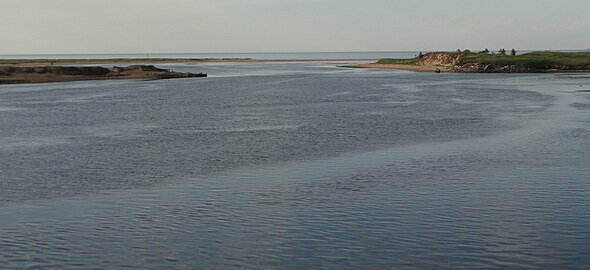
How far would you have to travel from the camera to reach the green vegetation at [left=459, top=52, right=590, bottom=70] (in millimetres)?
153875

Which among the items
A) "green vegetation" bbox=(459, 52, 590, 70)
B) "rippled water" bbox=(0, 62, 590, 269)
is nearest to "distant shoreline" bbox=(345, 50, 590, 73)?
"green vegetation" bbox=(459, 52, 590, 70)

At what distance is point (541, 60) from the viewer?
15850 cm

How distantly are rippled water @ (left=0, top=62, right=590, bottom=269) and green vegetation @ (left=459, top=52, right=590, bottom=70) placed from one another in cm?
10865

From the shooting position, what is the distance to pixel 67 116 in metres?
61.1

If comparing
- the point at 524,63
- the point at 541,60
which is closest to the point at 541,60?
the point at 541,60

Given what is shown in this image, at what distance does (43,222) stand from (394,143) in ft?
76.1

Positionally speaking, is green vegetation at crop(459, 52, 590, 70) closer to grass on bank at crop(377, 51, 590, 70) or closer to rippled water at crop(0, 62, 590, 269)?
grass on bank at crop(377, 51, 590, 70)

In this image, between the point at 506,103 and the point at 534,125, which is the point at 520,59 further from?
the point at 534,125

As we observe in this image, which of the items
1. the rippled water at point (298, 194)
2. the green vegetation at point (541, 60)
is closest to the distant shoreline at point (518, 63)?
the green vegetation at point (541, 60)

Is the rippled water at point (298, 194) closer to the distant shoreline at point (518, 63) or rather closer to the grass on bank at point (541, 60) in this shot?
the distant shoreline at point (518, 63)

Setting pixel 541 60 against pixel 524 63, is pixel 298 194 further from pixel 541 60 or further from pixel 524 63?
pixel 541 60

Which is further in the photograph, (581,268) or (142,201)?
(142,201)

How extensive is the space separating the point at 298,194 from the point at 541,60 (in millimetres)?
145085

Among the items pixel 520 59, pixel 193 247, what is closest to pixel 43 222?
pixel 193 247
